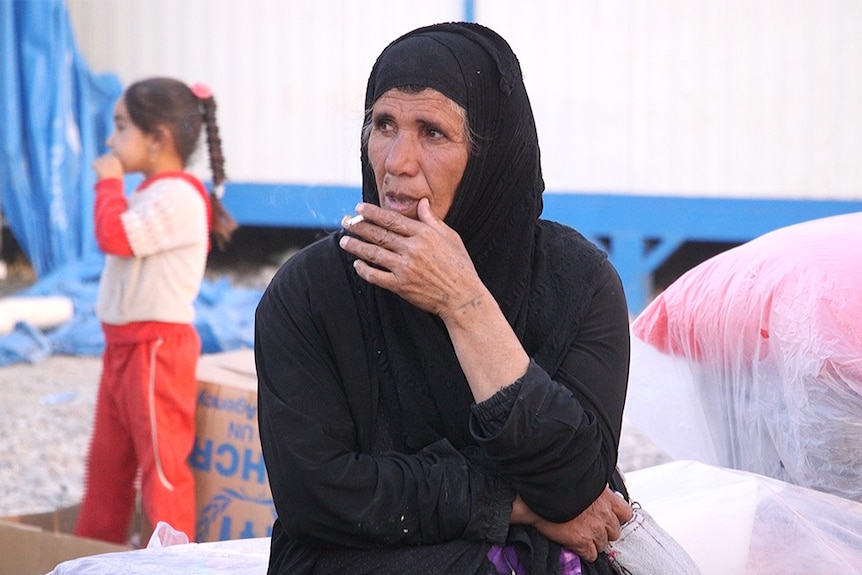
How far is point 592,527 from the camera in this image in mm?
1806

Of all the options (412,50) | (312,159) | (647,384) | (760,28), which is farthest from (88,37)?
(412,50)

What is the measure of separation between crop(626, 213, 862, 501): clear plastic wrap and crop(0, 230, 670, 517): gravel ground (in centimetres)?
205

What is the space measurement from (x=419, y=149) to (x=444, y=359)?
13.8 inches

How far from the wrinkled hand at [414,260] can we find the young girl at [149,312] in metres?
1.93

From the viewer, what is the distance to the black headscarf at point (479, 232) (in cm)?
177

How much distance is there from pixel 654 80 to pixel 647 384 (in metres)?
4.84

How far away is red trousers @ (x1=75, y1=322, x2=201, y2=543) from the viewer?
11.2 ft

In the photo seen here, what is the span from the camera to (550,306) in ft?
6.06

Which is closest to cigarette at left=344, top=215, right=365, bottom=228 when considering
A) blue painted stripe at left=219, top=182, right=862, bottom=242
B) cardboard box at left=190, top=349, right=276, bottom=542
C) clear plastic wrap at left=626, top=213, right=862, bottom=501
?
clear plastic wrap at left=626, top=213, right=862, bottom=501

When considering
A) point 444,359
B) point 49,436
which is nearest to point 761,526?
point 444,359

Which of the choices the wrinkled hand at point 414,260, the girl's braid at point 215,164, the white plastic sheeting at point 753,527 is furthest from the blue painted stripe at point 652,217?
the wrinkled hand at point 414,260

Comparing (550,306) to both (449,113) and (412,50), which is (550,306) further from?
(412,50)

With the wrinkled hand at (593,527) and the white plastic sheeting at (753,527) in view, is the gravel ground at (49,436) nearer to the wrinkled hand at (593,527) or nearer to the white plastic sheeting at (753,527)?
the white plastic sheeting at (753,527)

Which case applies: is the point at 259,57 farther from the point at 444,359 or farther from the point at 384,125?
the point at 444,359
